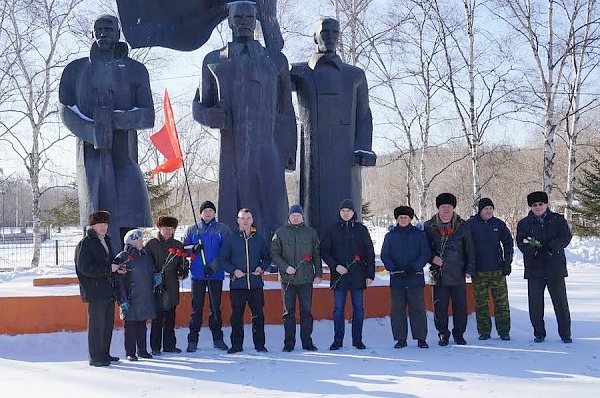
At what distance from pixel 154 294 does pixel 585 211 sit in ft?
65.2

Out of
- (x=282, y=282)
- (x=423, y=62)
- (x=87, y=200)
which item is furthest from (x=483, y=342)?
(x=423, y=62)

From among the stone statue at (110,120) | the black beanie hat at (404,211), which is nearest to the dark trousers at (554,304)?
the black beanie hat at (404,211)

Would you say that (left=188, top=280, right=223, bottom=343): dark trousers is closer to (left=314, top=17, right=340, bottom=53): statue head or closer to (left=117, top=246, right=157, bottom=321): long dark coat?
(left=117, top=246, right=157, bottom=321): long dark coat

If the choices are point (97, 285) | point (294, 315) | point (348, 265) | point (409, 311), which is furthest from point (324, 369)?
point (97, 285)

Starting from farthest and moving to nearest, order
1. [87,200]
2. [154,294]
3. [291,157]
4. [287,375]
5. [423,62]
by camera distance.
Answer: [423,62] < [291,157] < [87,200] < [154,294] < [287,375]

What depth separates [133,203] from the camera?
23.1ft

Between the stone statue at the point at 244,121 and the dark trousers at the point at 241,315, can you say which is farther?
the stone statue at the point at 244,121

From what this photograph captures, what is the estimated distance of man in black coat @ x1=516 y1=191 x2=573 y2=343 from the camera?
21.0 feet

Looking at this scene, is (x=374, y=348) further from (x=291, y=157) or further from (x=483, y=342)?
(x=291, y=157)

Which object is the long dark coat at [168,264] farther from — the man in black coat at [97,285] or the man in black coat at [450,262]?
the man in black coat at [450,262]

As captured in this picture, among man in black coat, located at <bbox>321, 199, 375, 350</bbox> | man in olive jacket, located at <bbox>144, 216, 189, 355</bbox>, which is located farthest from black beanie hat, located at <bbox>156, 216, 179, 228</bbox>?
man in black coat, located at <bbox>321, 199, 375, 350</bbox>

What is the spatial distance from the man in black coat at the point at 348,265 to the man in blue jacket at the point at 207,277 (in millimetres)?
985

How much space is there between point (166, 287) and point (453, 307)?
2.68m

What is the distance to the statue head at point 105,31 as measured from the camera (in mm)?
6977
